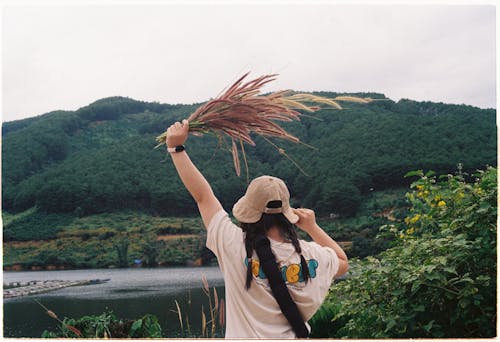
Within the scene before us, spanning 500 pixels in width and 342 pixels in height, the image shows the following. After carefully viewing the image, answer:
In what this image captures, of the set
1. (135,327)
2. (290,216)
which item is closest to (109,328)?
(135,327)

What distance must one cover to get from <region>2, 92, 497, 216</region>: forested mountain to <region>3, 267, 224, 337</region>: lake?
968mm

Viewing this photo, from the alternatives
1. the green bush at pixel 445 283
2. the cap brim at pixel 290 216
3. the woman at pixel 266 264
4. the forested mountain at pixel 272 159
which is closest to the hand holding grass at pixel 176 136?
the woman at pixel 266 264

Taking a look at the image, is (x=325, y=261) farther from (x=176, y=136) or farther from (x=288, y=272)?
(x=176, y=136)

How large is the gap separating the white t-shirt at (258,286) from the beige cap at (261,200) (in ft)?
0.18

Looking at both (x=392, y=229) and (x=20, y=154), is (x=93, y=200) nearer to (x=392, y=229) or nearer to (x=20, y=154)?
(x=20, y=154)

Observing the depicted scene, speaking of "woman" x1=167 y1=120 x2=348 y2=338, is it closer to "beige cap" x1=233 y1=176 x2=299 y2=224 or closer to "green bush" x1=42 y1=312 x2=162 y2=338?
"beige cap" x1=233 y1=176 x2=299 y2=224

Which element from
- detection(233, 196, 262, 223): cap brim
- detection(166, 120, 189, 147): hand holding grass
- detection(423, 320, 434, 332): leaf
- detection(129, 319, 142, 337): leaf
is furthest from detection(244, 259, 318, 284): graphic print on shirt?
detection(129, 319, 142, 337): leaf

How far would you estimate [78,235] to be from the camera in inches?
306

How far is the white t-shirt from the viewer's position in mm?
1541

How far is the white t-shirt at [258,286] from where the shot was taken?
1541 mm

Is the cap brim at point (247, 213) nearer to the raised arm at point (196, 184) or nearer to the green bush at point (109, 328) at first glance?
the raised arm at point (196, 184)

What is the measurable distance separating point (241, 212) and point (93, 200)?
275 inches

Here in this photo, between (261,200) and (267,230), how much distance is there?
0.31 ft

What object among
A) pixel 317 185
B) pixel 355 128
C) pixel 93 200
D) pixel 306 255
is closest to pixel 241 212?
pixel 306 255
